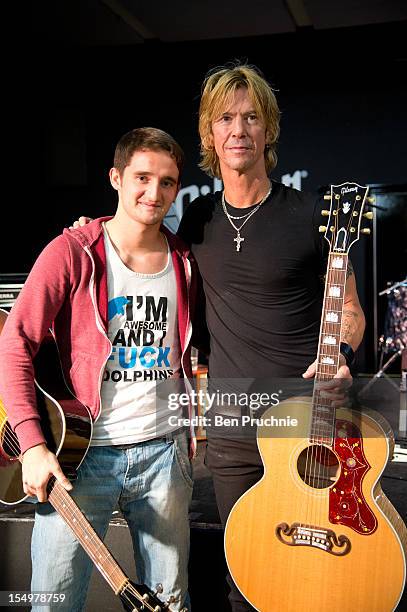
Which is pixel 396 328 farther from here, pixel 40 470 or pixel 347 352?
pixel 40 470

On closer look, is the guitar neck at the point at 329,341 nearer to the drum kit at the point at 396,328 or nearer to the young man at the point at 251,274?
the young man at the point at 251,274

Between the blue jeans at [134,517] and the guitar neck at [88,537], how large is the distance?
77mm

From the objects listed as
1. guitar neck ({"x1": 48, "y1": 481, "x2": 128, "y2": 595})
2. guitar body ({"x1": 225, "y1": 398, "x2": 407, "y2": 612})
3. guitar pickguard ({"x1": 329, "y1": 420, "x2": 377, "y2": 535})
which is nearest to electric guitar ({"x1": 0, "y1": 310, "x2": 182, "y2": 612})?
guitar neck ({"x1": 48, "y1": 481, "x2": 128, "y2": 595})

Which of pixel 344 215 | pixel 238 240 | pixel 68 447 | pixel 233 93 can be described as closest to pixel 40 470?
pixel 68 447

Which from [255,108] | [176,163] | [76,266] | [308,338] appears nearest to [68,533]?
[76,266]

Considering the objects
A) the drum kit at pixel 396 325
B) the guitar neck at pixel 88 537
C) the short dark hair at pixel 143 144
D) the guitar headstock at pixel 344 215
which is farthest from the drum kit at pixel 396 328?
the guitar neck at pixel 88 537

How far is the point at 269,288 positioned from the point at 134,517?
0.77 meters

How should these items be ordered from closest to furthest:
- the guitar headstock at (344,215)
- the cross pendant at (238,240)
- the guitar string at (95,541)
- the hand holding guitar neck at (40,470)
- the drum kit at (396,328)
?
1. the guitar string at (95,541)
2. the hand holding guitar neck at (40,470)
3. the guitar headstock at (344,215)
4. the cross pendant at (238,240)
5. the drum kit at (396,328)

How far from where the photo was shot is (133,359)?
1909 millimetres

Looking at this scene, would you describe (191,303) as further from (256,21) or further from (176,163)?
(256,21)

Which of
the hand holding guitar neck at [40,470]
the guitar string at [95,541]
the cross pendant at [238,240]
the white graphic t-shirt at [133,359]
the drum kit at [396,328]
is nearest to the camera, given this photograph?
the guitar string at [95,541]

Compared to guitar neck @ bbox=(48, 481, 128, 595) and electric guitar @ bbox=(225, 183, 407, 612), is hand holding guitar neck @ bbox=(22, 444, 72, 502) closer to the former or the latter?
guitar neck @ bbox=(48, 481, 128, 595)

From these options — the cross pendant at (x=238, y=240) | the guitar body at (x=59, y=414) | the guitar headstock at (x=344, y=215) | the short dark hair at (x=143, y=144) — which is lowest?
the guitar body at (x=59, y=414)

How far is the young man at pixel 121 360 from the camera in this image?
179 centimetres
